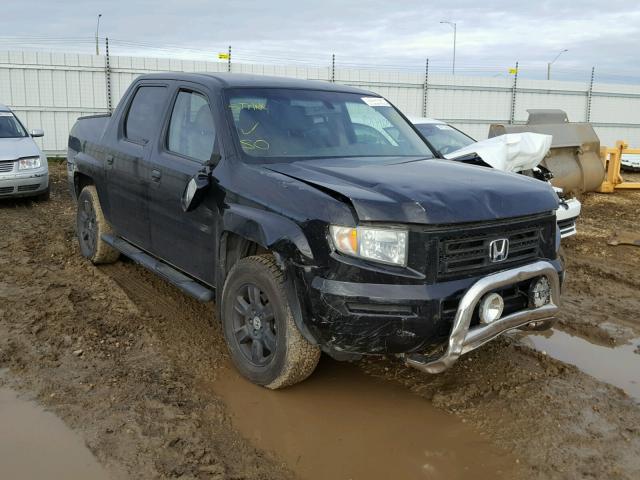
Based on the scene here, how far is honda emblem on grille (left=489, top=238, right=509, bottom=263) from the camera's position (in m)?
3.28

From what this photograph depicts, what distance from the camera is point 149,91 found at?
16.6ft

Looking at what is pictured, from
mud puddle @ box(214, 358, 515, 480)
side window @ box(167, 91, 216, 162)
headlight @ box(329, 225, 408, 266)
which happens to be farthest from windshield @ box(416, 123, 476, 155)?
headlight @ box(329, 225, 408, 266)

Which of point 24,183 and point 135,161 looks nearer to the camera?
point 135,161

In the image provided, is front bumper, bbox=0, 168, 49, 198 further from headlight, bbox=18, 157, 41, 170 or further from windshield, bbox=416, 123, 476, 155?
windshield, bbox=416, 123, 476, 155

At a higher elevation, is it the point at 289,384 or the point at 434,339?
the point at 434,339

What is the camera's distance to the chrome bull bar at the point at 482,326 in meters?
3.07

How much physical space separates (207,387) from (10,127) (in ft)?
28.3

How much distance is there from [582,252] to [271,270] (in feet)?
16.9

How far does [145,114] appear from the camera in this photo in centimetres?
498

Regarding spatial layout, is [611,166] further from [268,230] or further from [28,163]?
[268,230]

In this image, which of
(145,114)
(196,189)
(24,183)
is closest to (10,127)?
(24,183)

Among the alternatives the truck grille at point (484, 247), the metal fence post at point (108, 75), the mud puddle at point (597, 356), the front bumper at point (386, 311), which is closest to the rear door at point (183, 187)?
the front bumper at point (386, 311)

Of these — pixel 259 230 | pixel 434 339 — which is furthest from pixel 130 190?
pixel 434 339

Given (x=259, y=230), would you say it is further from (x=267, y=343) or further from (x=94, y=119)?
(x=94, y=119)
